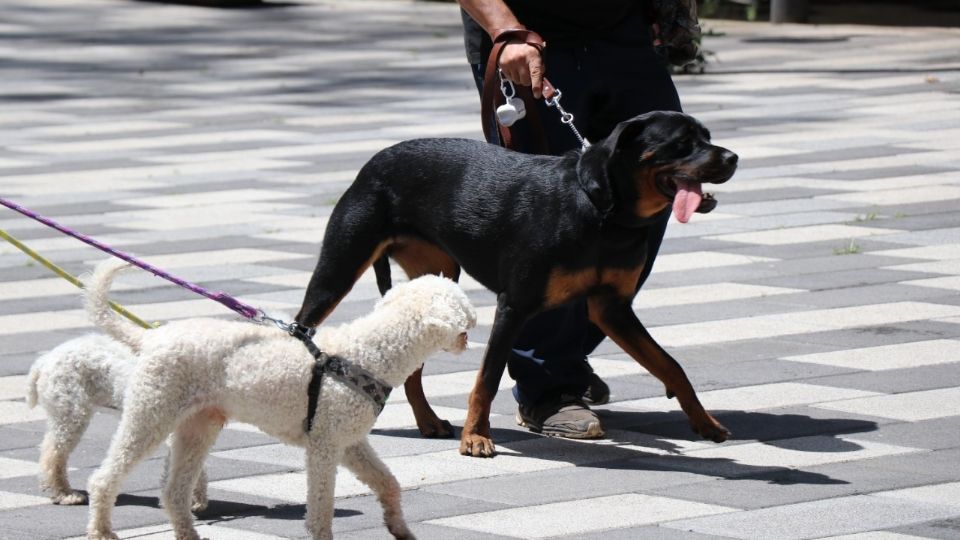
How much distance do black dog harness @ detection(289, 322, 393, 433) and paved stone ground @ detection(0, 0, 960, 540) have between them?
53cm

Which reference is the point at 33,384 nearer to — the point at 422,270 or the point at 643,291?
the point at 422,270

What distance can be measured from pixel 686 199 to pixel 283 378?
160 centimetres

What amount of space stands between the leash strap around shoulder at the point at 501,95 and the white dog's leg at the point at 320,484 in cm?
208

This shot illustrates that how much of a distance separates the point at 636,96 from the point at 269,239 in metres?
4.16

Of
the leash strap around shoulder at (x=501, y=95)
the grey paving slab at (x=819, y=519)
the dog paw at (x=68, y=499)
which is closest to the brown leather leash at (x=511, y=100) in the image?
the leash strap around shoulder at (x=501, y=95)

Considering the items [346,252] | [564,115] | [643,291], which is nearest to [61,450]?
[346,252]

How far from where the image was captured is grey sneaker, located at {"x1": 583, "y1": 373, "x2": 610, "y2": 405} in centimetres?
650

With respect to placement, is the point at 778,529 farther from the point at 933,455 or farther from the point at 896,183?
the point at 896,183

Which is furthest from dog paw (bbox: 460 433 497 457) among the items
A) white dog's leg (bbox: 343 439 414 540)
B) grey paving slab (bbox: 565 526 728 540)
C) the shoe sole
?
white dog's leg (bbox: 343 439 414 540)

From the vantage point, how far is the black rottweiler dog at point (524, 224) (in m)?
5.65

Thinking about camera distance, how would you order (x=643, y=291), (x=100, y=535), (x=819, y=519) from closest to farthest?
(x=100, y=535)
(x=819, y=519)
(x=643, y=291)

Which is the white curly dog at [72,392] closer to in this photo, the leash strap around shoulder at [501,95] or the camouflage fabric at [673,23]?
the leash strap around shoulder at [501,95]

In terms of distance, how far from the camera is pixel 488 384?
5844 millimetres

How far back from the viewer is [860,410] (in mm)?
6285
